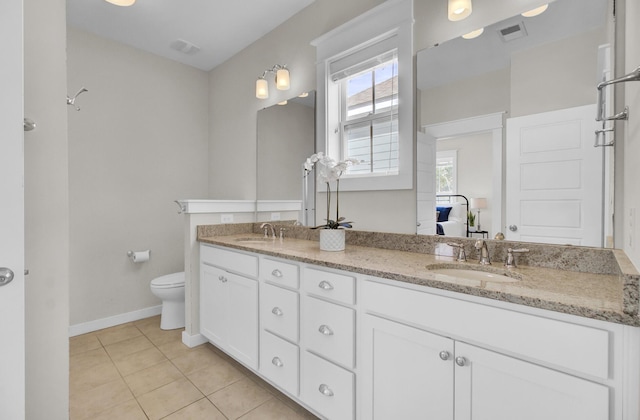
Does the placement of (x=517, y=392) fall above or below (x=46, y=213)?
below

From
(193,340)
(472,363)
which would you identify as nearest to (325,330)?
(472,363)

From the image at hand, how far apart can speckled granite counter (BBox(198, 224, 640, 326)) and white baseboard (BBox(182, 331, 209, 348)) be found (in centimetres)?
99

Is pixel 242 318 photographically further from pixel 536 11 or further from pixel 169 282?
pixel 536 11

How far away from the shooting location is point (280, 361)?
1752 millimetres

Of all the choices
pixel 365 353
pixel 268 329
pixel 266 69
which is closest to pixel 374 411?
pixel 365 353

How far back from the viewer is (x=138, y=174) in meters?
3.12

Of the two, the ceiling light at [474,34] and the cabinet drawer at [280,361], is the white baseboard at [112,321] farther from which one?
the ceiling light at [474,34]

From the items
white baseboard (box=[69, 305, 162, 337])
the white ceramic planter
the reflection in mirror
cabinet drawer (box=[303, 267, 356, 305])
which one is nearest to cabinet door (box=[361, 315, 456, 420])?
cabinet drawer (box=[303, 267, 356, 305])

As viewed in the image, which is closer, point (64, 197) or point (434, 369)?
point (434, 369)

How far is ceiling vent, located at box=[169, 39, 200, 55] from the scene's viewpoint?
9.78ft

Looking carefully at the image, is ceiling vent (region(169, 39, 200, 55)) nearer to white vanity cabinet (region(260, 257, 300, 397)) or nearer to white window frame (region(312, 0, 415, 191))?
white window frame (region(312, 0, 415, 191))

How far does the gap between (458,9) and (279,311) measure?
6.19ft

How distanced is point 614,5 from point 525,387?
5.00 feet

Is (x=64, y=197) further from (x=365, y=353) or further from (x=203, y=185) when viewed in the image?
(x=203, y=185)
